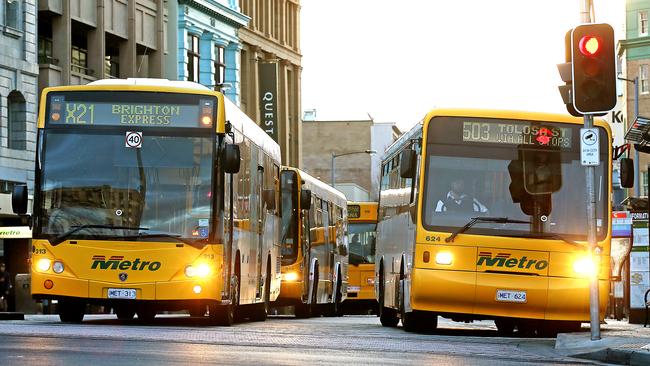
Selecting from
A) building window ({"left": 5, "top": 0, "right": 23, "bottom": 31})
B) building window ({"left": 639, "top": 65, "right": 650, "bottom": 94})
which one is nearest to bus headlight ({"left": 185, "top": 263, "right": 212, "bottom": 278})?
building window ({"left": 5, "top": 0, "right": 23, "bottom": 31})

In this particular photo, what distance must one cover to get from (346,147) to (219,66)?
215 feet

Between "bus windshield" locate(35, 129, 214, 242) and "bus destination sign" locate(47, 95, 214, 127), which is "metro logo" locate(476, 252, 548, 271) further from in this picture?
"bus destination sign" locate(47, 95, 214, 127)

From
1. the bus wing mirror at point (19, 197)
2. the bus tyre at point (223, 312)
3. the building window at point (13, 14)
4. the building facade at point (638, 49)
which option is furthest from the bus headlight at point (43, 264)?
the building facade at point (638, 49)

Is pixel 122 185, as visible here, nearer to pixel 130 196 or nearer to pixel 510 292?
pixel 130 196

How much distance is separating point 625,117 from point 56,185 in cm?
8608

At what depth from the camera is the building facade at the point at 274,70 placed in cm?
7044

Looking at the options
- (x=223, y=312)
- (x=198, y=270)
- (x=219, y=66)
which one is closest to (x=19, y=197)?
(x=198, y=270)

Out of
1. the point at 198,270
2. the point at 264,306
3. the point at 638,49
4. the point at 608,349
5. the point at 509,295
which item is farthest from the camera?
the point at 638,49

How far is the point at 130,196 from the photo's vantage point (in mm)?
22641

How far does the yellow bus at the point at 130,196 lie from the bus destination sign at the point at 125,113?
0.05 ft

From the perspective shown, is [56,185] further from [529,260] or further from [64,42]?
[64,42]

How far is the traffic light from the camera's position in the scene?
17.8m

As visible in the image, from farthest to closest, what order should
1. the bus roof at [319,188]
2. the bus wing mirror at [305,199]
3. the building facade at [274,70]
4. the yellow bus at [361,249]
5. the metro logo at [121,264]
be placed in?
the building facade at [274,70], the yellow bus at [361,249], the bus roof at [319,188], the bus wing mirror at [305,199], the metro logo at [121,264]

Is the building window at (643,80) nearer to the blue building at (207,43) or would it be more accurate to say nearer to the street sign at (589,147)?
the blue building at (207,43)
